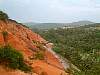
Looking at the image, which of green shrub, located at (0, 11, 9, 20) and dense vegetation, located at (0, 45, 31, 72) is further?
green shrub, located at (0, 11, 9, 20)

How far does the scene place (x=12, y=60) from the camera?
25.1m

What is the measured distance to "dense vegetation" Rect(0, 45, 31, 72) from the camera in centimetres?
2500

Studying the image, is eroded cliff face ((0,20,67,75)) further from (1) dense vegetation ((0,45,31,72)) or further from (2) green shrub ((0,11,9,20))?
(1) dense vegetation ((0,45,31,72))

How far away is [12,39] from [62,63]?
5916mm

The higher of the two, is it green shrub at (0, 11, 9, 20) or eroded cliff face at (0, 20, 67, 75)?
green shrub at (0, 11, 9, 20)

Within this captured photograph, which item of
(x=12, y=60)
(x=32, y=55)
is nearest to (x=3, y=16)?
(x=32, y=55)

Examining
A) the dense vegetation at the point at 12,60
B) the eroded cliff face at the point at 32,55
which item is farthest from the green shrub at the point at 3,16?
the dense vegetation at the point at 12,60

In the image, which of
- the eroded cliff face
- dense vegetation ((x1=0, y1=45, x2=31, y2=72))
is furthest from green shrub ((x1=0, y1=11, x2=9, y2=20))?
dense vegetation ((x1=0, y1=45, x2=31, y2=72))

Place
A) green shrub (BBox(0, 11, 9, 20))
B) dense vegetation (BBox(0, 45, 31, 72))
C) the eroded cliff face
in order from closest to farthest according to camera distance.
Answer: dense vegetation (BBox(0, 45, 31, 72)) → the eroded cliff face → green shrub (BBox(0, 11, 9, 20))

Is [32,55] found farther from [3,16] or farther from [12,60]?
[3,16]

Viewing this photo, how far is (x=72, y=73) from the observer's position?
29766 millimetres

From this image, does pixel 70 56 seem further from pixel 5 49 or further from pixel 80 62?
pixel 5 49

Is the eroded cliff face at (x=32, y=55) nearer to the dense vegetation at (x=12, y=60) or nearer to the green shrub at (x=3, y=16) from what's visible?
the green shrub at (x=3, y=16)

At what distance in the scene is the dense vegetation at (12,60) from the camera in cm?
2500
